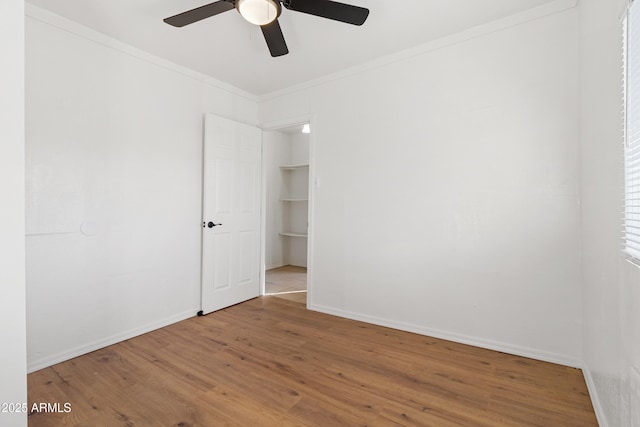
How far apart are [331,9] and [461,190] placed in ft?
5.73

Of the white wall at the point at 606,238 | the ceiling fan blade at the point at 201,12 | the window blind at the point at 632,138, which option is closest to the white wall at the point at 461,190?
the white wall at the point at 606,238

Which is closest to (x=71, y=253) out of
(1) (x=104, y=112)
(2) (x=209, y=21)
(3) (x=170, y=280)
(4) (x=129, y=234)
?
(4) (x=129, y=234)

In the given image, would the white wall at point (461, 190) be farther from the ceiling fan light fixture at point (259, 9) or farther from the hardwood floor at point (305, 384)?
the ceiling fan light fixture at point (259, 9)

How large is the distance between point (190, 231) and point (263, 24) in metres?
2.20

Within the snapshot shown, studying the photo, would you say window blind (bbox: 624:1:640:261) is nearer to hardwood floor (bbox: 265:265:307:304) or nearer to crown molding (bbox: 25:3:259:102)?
hardwood floor (bbox: 265:265:307:304)

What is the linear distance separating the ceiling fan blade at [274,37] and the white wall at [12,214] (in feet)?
4.10

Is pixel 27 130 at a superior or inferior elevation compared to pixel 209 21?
inferior

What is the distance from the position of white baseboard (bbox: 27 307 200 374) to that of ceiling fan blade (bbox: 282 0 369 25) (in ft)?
9.73

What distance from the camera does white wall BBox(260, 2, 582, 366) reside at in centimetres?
225

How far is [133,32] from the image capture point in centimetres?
255

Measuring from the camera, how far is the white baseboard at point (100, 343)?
7.26 ft

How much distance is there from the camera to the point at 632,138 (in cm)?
119

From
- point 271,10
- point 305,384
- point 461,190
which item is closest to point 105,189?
point 271,10

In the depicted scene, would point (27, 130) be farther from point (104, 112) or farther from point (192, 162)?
point (192, 162)
